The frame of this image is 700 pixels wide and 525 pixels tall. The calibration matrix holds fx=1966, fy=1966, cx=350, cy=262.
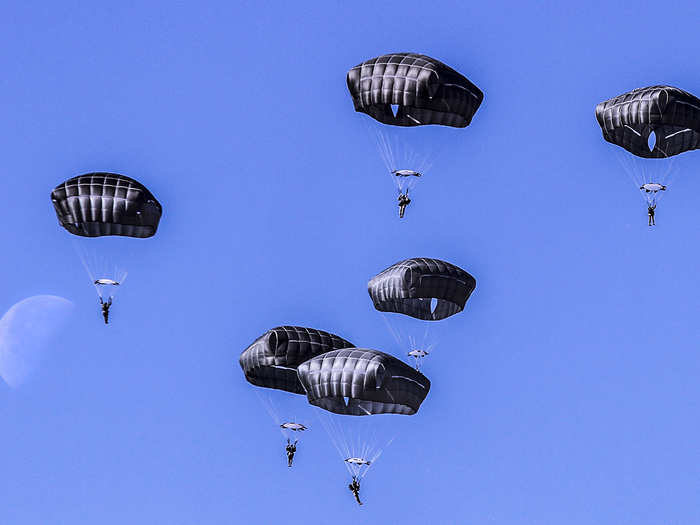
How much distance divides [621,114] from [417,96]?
35.7 feet

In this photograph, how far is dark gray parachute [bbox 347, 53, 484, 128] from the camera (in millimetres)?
89250

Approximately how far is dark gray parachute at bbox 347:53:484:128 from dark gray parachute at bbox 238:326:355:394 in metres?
11.2

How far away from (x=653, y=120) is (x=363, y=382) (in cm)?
1880

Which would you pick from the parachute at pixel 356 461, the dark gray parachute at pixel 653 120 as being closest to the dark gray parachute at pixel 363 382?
the parachute at pixel 356 461

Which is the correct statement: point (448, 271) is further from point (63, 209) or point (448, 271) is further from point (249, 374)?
point (63, 209)

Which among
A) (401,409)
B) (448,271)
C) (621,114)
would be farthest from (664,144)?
(401,409)

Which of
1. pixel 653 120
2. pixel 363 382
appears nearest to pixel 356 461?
pixel 363 382

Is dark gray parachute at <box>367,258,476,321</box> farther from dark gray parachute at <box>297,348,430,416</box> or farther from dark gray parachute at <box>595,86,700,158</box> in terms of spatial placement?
dark gray parachute at <box>595,86,700,158</box>

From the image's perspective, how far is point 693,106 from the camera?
9250 centimetres

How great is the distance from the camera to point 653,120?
91688 mm

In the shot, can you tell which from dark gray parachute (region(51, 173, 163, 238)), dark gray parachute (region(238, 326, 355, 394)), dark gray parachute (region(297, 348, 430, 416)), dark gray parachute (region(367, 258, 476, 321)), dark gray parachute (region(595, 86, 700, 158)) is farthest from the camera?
dark gray parachute (region(367, 258, 476, 321))

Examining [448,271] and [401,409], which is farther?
[448,271]

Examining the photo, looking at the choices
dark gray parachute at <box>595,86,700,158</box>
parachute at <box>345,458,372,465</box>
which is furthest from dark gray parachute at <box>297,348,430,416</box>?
dark gray parachute at <box>595,86,700,158</box>

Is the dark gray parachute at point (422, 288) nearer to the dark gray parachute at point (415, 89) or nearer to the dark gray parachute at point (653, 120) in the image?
the dark gray parachute at point (415, 89)
